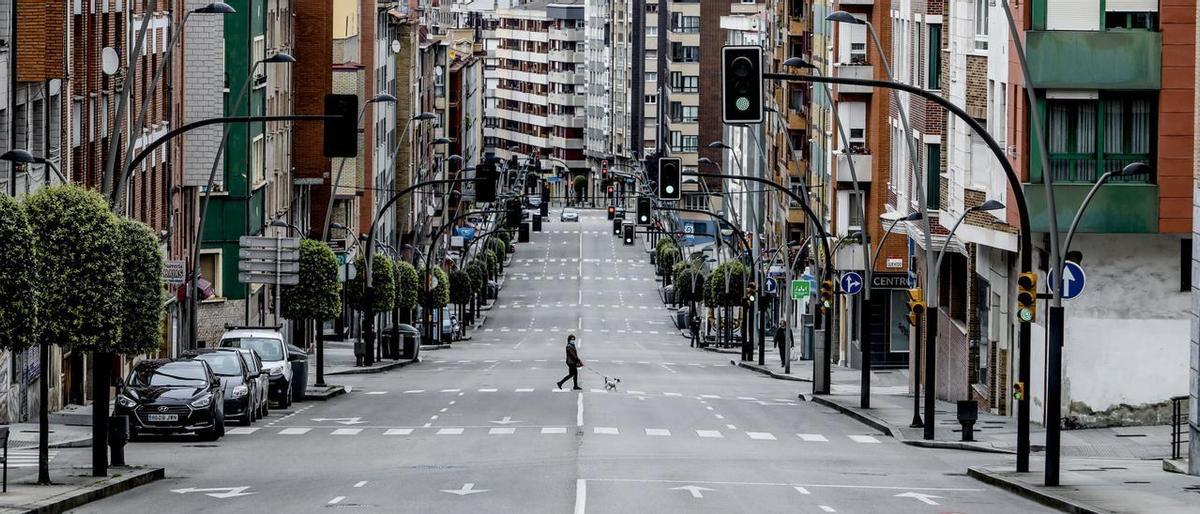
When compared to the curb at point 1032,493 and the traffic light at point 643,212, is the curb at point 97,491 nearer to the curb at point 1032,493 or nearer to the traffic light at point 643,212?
the curb at point 1032,493

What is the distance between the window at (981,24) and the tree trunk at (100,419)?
23845 millimetres

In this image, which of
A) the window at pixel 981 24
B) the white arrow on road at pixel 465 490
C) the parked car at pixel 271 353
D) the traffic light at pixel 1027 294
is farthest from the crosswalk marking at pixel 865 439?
the parked car at pixel 271 353

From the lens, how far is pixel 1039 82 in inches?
1521

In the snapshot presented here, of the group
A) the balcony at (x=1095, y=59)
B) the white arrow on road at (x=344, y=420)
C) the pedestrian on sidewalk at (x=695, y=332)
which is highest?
the balcony at (x=1095, y=59)

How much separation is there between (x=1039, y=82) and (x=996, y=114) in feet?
17.7

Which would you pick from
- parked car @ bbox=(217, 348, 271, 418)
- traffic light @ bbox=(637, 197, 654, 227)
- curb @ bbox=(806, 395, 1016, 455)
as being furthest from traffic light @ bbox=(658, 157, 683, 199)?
traffic light @ bbox=(637, 197, 654, 227)

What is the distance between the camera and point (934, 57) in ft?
186

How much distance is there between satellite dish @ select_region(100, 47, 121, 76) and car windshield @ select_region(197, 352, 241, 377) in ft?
43.9

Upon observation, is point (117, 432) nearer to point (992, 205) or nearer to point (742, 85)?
point (742, 85)

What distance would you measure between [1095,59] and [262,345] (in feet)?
65.4

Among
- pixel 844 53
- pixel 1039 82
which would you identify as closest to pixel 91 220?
pixel 1039 82

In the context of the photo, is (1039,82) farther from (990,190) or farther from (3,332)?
(3,332)

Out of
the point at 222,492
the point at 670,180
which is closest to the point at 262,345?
the point at 670,180

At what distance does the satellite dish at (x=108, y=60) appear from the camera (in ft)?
167
